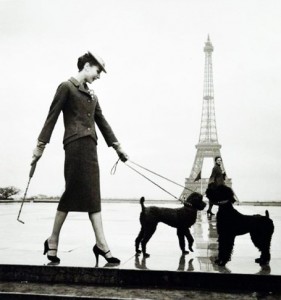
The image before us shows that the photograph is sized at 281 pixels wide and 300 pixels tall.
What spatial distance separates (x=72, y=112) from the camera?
3.92 meters

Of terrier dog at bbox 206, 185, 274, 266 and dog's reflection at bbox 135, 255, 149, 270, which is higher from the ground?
terrier dog at bbox 206, 185, 274, 266

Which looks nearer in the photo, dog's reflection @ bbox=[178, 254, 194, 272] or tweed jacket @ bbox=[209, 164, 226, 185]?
dog's reflection @ bbox=[178, 254, 194, 272]

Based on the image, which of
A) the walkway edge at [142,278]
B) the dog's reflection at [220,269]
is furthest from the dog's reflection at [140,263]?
the dog's reflection at [220,269]

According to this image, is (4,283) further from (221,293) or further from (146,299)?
(221,293)

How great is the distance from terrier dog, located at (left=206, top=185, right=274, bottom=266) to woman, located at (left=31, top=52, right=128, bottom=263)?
0.95 meters

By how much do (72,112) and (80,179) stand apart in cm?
65

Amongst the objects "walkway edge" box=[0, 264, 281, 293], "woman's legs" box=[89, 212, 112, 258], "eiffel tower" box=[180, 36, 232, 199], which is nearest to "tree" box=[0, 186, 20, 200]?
"eiffel tower" box=[180, 36, 232, 199]

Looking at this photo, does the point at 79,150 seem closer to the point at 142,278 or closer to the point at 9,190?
the point at 142,278

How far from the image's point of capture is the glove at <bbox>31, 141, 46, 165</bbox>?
3.74m

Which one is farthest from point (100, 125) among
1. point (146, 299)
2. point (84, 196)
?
point (146, 299)

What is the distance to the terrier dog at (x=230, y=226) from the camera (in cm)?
360

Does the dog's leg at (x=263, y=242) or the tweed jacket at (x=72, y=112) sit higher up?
the tweed jacket at (x=72, y=112)

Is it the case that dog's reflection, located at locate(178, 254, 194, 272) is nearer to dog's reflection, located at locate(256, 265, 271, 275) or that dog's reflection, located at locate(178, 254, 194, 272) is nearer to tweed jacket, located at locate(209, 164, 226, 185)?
dog's reflection, located at locate(256, 265, 271, 275)

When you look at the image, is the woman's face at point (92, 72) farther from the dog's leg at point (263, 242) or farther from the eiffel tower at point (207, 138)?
the eiffel tower at point (207, 138)
